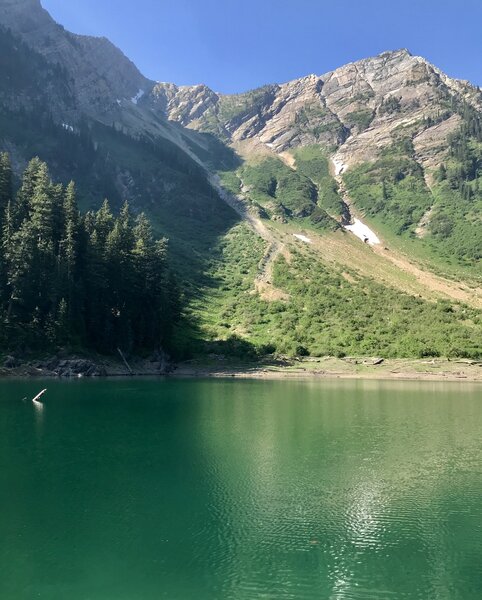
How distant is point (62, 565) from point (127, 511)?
5.96m

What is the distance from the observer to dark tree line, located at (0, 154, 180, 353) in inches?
3238

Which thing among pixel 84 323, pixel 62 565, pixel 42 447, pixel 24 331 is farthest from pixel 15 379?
pixel 62 565

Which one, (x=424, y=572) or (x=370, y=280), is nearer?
(x=424, y=572)

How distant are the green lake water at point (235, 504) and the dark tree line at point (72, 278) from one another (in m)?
32.0

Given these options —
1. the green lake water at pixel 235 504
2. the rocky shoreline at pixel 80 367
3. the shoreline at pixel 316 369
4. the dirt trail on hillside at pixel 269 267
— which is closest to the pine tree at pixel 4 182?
the rocky shoreline at pixel 80 367

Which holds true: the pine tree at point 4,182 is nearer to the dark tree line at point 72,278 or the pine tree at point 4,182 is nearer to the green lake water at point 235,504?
the dark tree line at point 72,278

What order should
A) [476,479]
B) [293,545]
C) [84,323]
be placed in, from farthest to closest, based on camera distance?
[84,323]
[476,479]
[293,545]

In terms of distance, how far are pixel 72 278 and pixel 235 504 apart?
69777 millimetres

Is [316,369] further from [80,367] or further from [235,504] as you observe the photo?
[235,504]

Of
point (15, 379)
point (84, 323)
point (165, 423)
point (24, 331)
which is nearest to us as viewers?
point (165, 423)

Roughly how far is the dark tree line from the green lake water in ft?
105

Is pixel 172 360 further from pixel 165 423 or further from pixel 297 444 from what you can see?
pixel 297 444

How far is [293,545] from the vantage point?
21.8 m

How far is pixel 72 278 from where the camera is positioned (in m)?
87.8
